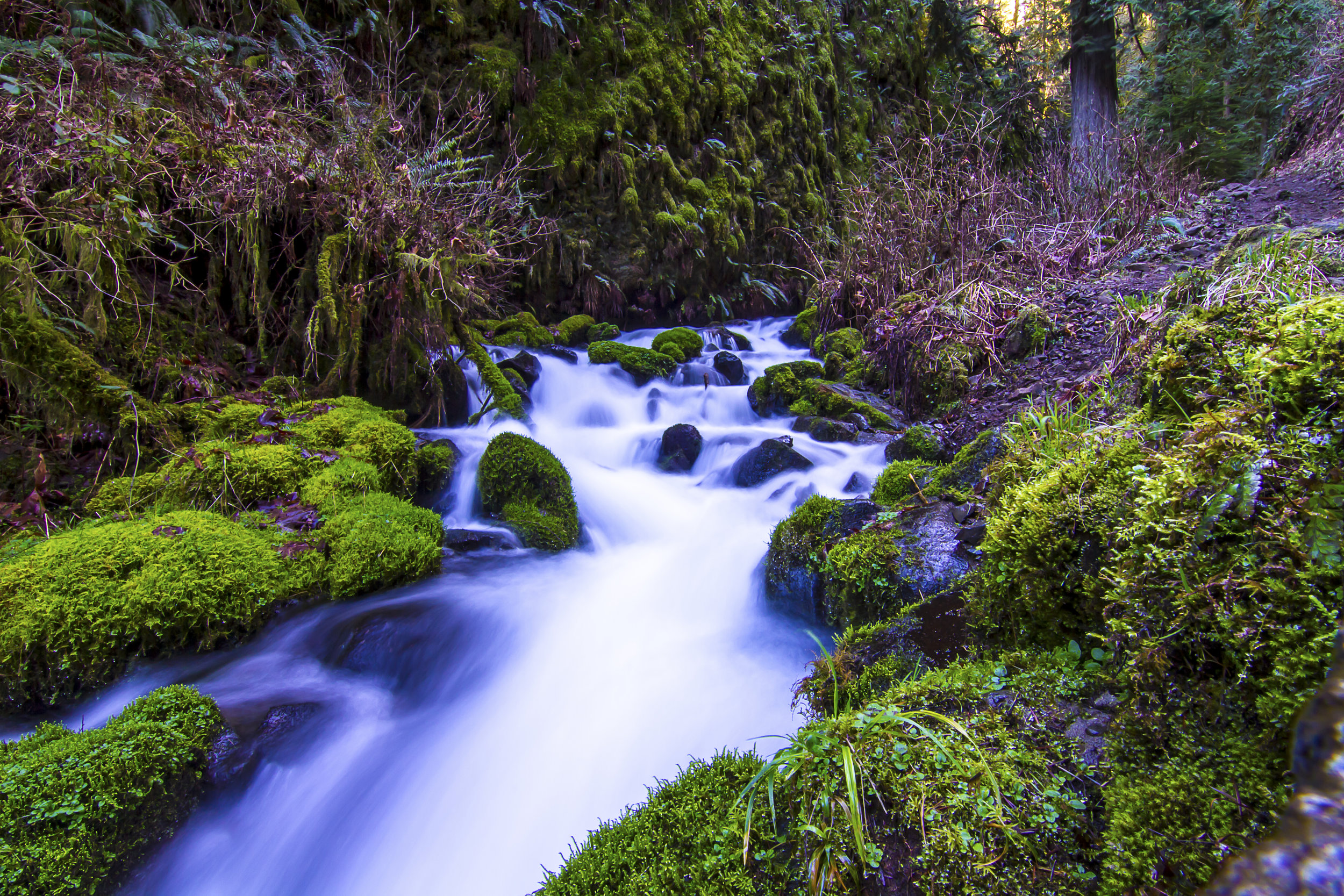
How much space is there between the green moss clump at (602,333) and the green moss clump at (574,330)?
0.06 metres

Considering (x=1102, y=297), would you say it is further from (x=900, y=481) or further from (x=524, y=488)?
(x=524, y=488)

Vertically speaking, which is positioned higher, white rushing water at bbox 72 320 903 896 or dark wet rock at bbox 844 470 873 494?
dark wet rock at bbox 844 470 873 494

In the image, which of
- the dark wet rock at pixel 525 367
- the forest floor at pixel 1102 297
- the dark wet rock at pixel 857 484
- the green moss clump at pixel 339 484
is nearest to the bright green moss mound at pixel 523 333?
the dark wet rock at pixel 525 367

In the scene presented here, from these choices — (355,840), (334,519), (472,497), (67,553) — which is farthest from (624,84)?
(355,840)

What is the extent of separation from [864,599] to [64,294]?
5916mm

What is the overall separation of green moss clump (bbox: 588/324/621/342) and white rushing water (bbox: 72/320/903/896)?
5.03 meters

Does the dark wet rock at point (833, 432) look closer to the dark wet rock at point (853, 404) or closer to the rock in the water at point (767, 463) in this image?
the dark wet rock at point (853, 404)

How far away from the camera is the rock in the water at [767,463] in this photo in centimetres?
580

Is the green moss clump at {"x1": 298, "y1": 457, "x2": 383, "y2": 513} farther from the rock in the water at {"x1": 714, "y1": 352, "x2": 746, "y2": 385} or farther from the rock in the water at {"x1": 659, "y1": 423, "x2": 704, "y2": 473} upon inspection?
the rock in the water at {"x1": 714, "y1": 352, "x2": 746, "y2": 385}

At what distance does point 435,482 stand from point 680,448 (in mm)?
A: 2644

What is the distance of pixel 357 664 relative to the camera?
3516 millimetres

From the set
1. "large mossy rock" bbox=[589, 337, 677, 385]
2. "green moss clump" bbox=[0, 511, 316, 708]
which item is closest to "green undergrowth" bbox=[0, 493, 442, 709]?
"green moss clump" bbox=[0, 511, 316, 708]

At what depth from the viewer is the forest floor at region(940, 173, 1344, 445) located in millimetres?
4598

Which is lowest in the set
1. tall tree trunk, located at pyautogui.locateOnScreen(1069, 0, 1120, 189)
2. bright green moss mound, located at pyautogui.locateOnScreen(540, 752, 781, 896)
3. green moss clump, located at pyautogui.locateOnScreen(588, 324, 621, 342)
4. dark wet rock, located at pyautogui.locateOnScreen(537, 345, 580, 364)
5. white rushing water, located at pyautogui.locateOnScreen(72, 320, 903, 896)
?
white rushing water, located at pyautogui.locateOnScreen(72, 320, 903, 896)
